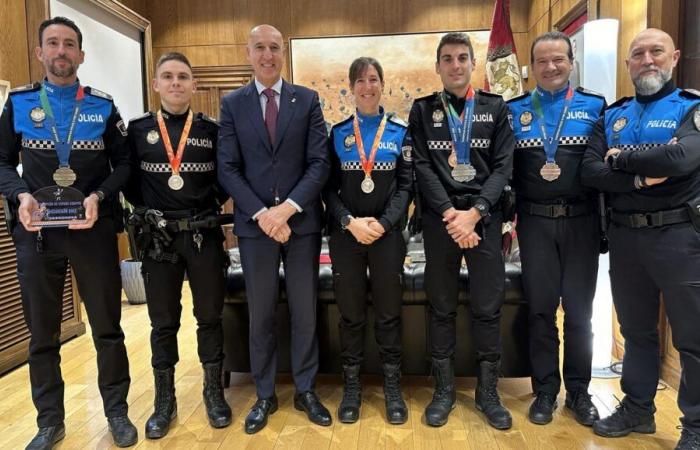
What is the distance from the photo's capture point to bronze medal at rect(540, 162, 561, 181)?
99.6 inches

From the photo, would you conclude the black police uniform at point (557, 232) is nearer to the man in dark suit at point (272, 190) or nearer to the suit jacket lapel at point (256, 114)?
the man in dark suit at point (272, 190)

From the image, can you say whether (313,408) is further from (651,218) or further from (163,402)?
(651,218)

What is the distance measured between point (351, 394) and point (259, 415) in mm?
491

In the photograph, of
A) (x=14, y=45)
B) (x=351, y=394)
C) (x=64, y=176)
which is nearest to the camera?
(x=64, y=176)

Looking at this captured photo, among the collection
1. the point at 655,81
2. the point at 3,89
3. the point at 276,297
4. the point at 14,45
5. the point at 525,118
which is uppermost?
the point at 14,45

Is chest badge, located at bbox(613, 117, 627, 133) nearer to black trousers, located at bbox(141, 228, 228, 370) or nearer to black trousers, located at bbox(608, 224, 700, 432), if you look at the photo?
black trousers, located at bbox(608, 224, 700, 432)

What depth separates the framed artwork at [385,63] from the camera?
6.98 metres

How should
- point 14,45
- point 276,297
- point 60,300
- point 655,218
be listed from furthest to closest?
point 14,45 < point 276,297 < point 60,300 < point 655,218

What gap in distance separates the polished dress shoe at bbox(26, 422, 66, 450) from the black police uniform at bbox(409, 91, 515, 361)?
1.92 meters

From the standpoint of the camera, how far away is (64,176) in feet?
7.78

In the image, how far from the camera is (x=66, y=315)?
431 centimetres

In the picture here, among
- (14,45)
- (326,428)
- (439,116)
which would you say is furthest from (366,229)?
(14,45)

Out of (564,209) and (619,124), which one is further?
(564,209)

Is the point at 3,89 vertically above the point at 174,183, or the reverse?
the point at 3,89
